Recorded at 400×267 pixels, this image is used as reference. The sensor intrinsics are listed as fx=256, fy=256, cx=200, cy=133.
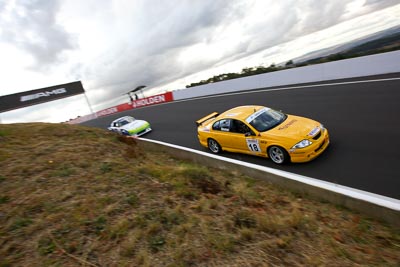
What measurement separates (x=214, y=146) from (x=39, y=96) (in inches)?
1212

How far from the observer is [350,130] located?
25.9 ft

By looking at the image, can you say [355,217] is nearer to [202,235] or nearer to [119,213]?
[202,235]

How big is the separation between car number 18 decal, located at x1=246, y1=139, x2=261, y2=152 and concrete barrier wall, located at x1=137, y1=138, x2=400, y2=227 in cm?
104

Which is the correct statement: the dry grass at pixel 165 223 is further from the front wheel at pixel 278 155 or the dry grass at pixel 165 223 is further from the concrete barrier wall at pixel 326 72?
the concrete barrier wall at pixel 326 72

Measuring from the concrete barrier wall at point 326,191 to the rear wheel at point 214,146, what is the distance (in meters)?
1.11

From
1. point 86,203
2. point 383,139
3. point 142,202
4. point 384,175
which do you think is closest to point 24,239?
point 86,203

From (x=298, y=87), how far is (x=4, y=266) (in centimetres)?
1592

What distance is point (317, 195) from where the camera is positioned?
465 centimetres

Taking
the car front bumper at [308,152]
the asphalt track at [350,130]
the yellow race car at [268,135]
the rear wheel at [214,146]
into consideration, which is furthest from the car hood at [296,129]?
the rear wheel at [214,146]

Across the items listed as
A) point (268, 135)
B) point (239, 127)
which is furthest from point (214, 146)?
point (268, 135)

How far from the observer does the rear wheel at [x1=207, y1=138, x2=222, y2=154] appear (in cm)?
864

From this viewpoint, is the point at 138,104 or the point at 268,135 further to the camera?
the point at 138,104

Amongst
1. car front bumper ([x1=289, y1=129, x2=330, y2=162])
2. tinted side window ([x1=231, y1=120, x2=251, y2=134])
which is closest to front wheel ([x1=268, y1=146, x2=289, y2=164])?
car front bumper ([x1=289, y1=129, x2=330, y2=162])

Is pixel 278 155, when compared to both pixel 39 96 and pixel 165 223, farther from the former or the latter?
pixel 39 96
